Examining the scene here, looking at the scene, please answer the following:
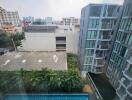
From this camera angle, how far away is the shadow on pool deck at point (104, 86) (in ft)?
7.60

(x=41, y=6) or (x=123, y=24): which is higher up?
(x=41, y=6)

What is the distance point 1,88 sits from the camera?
2.29 m

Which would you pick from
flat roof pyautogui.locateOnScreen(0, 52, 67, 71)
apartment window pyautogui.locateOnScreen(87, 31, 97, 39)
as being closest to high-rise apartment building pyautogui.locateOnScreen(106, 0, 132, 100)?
apartment window pyautogui.locateOnScreen(87, 31, 97, 39)

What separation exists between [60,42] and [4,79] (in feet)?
9.90

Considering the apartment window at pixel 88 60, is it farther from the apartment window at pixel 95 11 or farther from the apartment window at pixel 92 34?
the apartment window at pixel 95 11

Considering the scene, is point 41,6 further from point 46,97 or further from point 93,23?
point 46,97

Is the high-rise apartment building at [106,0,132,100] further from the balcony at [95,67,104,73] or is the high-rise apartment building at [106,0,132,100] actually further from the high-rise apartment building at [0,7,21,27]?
the high-rise apartment building at [0,7,21,27]

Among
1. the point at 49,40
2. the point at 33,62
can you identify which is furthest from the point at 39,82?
the point at 49,40

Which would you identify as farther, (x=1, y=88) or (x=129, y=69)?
(x=1, y=88)

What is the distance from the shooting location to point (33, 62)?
3.38m

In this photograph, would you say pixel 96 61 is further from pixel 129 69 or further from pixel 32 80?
pixel 32 80

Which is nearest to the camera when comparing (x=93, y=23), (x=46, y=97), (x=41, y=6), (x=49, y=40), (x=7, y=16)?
(x=41, y=6)

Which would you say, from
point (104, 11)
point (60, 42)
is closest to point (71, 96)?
point (104, 11)

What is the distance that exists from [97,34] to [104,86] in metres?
1.46
